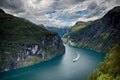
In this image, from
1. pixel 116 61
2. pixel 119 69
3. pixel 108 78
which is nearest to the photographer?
pixel 108 78

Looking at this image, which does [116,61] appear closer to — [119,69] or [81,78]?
[119,69]

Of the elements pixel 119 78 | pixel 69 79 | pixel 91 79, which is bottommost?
pixel 69 79

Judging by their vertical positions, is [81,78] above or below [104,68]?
below

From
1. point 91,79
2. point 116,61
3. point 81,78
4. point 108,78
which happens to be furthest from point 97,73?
point 81,78

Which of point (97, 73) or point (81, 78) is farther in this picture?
point (81, 78)

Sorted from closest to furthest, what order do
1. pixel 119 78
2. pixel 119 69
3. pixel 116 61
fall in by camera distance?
pixel 119 78, pixel 119 69, pixel 116 61

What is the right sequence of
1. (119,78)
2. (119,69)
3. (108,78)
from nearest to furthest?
(119,78) < (108,78) < (119,69)

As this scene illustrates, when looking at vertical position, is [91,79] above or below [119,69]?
below

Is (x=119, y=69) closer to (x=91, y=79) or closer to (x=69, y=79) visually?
(x=91, y=79)

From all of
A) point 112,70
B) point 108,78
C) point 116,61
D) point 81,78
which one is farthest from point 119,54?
point 81,78
